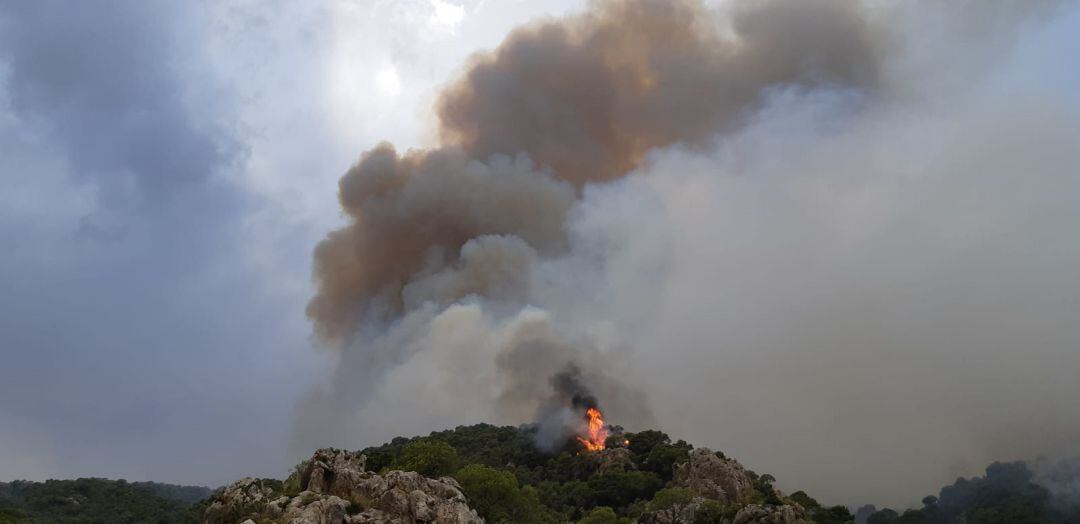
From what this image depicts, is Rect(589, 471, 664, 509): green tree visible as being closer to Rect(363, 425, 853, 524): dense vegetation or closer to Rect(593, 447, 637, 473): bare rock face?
Rect(363, 425, 853, 524): dense vegetation

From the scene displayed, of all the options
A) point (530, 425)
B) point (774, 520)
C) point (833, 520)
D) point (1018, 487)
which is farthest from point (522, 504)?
point (1018, 487)

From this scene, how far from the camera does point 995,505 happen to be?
12275 centimetres

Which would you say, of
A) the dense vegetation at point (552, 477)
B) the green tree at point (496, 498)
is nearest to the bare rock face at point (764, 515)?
the dense vegetation at point (552, 477)

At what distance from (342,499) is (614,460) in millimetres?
63080

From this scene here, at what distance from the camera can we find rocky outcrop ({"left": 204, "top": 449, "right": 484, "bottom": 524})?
56.5 metres

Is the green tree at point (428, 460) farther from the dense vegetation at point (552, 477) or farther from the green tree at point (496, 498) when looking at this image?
the green tree at point (496, 498)

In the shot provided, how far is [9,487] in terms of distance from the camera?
145m

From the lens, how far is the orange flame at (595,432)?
431 feet

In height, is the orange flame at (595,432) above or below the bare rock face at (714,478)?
above

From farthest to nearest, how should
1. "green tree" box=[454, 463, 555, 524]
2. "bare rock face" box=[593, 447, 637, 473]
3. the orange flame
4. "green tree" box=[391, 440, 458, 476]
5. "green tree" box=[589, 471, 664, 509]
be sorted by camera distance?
1. the orange flame
2. "bare rock face" box=[593, 447, 637, 473]
3. "green tree" box=[589, 471, 664, 509]
4. "green tree" box=[391, 440, 458, 476]
5. "green tree" box=[454, 463, 555, 524]

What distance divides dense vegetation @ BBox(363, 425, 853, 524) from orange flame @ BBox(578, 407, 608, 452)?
217 cm

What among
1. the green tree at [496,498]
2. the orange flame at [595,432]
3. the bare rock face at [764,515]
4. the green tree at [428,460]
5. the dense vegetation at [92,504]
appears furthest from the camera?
the orange flame at [595,432]

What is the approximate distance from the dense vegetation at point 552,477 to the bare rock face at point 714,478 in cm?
244

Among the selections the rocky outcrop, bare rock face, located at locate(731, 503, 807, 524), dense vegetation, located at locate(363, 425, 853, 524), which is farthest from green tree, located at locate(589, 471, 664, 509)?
the rocky outcrop
